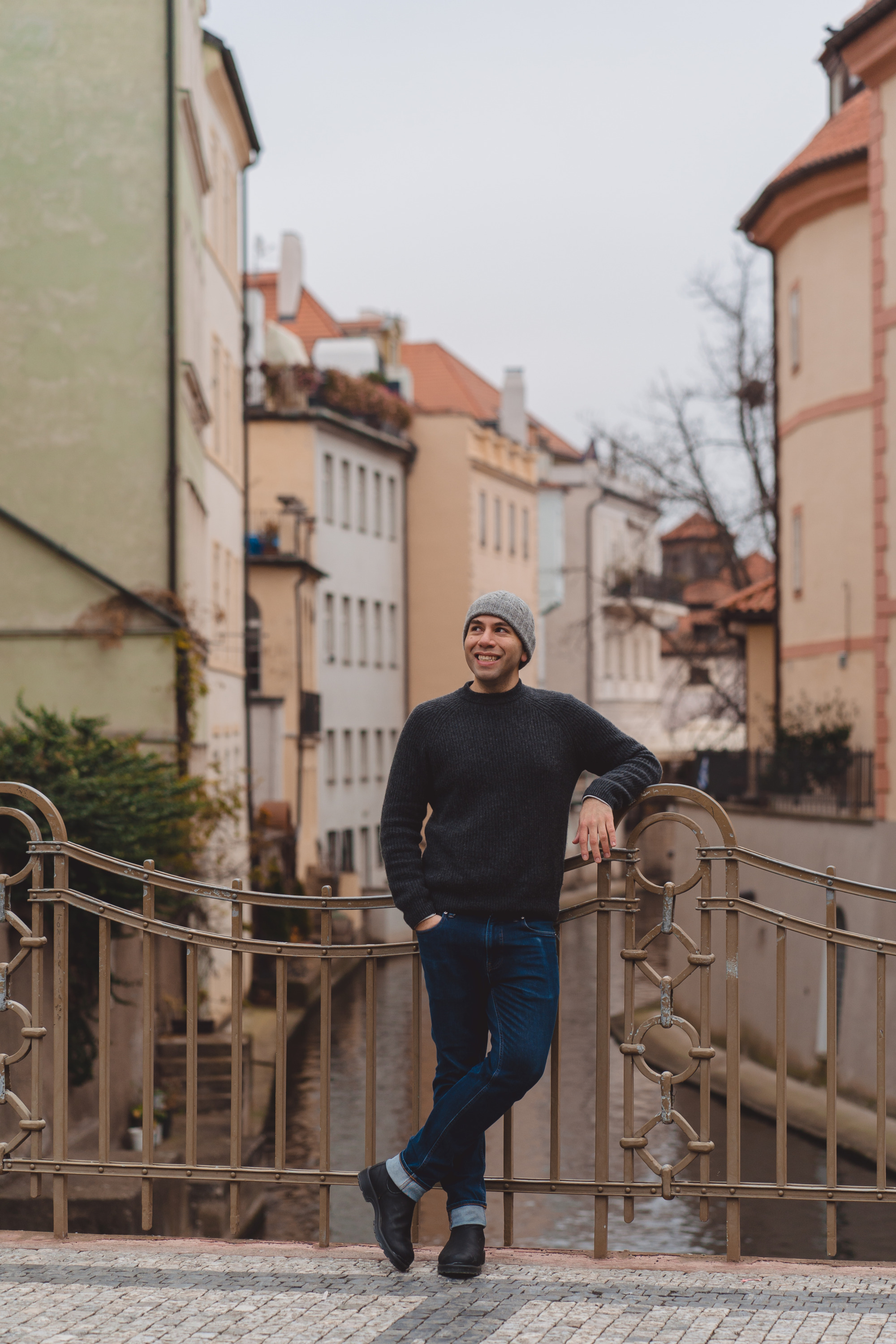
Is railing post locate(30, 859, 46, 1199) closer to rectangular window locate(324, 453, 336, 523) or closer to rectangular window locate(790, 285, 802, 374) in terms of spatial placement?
rectangular window locate(790, 285, 802, 374)

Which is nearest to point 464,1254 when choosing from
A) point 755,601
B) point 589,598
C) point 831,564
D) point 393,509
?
point 831,564

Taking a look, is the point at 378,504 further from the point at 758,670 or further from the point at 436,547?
the point at 758,670

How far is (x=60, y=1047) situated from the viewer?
19.5 feet

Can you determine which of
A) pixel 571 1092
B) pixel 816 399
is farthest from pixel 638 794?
pixel 816 399

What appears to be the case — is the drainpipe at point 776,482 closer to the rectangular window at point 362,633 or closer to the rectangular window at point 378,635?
the rectangular window at point 362,633

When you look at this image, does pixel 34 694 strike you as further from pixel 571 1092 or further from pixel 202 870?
pixel 571 1092

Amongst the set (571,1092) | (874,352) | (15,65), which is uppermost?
(15,65)

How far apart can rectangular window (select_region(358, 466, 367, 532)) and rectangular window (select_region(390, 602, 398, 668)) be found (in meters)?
3.63

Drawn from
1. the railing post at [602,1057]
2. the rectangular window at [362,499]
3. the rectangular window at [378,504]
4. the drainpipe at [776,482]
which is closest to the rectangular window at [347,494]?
the rectangular window at [362,499]

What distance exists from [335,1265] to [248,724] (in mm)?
28107

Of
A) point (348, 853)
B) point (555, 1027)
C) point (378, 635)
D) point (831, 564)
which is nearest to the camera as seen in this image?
point (555, 1027)

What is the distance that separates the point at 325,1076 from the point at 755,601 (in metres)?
29.9

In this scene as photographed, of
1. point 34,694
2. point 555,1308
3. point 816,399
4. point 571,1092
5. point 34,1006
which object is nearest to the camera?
point 555,1308

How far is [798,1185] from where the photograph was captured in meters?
5.70
